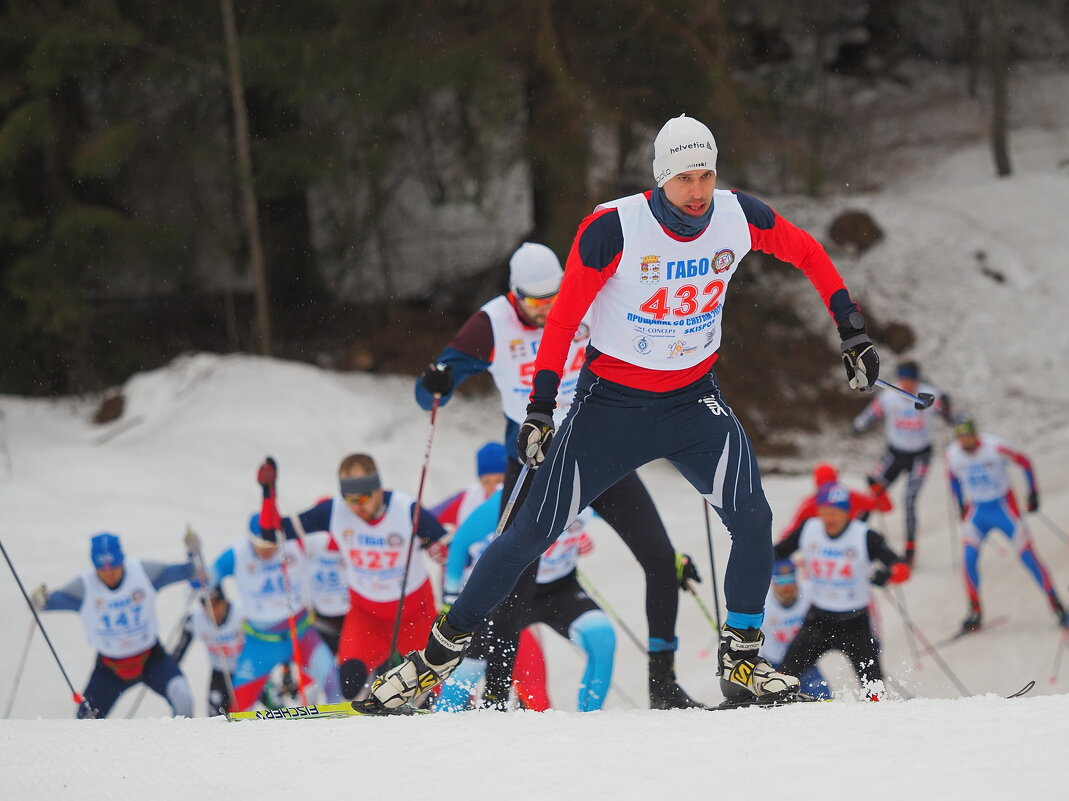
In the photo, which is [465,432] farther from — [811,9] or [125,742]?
[811,9]

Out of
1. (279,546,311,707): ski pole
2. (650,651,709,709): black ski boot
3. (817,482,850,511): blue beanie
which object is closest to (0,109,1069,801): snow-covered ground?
(650,651,709,709): black ski boot

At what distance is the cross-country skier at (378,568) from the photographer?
5434 mm

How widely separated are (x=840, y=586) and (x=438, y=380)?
2.94 m

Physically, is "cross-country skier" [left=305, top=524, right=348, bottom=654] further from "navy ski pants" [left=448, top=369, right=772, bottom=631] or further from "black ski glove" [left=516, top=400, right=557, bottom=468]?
"black ski glove" [left=516, top=400, right=557, bottom=468]

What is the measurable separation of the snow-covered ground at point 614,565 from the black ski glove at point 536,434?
29.4 inches

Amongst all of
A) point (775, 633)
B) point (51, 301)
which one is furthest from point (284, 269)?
point (775, 633)

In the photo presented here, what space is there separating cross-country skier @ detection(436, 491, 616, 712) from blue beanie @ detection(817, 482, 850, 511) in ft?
6.53

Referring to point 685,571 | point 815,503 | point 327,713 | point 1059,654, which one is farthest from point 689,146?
point 1059,654

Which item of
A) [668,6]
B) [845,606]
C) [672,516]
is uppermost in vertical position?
[668,6]

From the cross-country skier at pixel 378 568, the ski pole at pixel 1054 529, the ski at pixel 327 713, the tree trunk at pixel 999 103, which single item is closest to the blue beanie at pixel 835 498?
the cross-country skier at pixel 378 568

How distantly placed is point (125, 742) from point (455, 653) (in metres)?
0.99

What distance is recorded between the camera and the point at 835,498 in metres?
6.38

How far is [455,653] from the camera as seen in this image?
3.56 m

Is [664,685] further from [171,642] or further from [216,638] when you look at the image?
[171,642]
